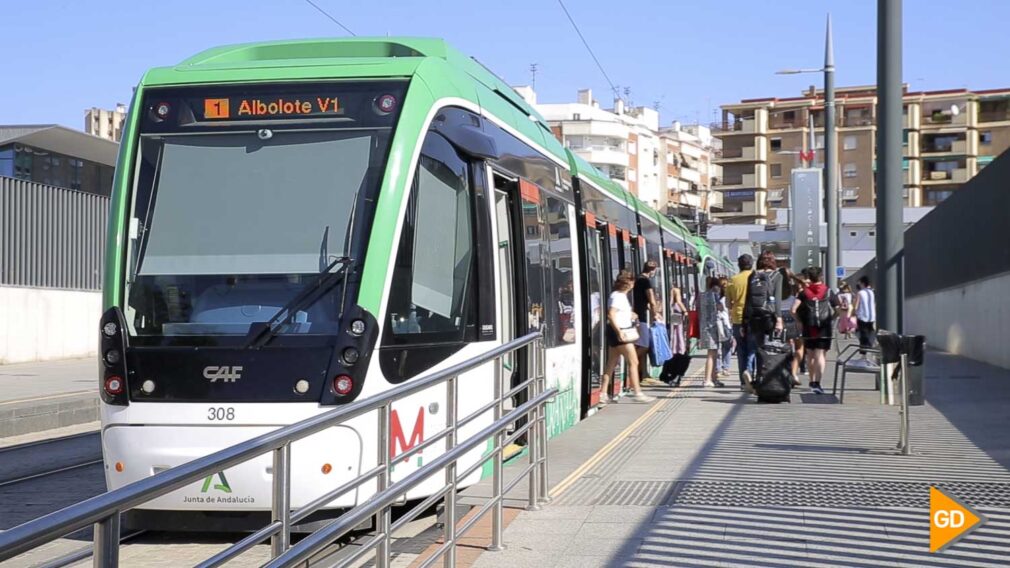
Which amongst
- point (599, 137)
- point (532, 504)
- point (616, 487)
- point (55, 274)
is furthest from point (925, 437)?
point (599, 137)

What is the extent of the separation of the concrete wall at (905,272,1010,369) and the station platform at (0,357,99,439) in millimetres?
14466

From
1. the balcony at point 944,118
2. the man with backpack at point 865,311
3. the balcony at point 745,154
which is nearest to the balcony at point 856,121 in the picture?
the balcony at point 944,118

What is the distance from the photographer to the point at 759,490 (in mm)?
8641

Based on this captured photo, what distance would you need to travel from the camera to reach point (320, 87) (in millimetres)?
8180

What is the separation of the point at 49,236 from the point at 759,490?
82.4ft

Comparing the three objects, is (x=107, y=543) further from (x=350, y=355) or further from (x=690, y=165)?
(x=690, y=165)

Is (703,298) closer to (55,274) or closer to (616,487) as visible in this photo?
(616,487)

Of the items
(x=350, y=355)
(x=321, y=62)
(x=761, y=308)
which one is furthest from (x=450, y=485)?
(x=761, y=308)

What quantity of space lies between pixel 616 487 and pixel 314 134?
3109mm

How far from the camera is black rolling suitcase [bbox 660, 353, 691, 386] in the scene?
19781 mm

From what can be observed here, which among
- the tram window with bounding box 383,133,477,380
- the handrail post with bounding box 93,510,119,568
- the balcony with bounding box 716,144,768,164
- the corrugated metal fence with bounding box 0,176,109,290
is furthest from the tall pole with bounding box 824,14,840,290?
the balcony with bounding box 716,144,768,164

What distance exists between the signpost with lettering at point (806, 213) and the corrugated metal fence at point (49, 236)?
16320 mm

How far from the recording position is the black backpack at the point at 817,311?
17.2 m

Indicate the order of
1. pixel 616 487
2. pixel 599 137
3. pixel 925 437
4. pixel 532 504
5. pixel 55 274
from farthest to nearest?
pixel 599 137 → pixel 55 274 → pixel 925 437 → pixel 616 487 → pixel 532 504
